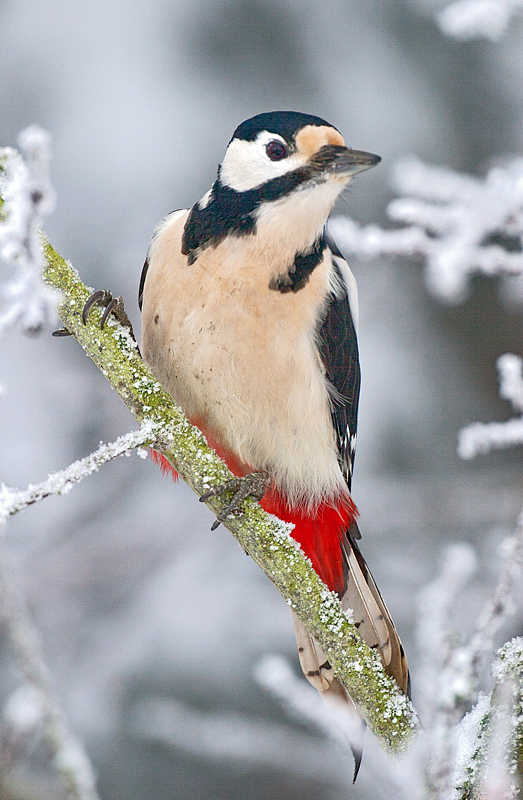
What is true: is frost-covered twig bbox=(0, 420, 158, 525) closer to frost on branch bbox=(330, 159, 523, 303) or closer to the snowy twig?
the snowy twig

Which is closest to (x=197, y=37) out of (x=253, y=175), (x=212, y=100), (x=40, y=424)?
(x=212, y=100)

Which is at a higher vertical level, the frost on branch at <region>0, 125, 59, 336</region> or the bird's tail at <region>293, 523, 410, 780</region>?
the bird's tail at <region>293, 523, 410, 780</region>

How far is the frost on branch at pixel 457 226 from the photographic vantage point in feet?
3.78

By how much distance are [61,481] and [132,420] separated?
7.64ft

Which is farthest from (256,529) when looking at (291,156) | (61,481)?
(291,156)

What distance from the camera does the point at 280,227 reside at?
7.22 feet

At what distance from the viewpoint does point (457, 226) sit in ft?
3.97

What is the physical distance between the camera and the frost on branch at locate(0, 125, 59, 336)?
3.74 ft

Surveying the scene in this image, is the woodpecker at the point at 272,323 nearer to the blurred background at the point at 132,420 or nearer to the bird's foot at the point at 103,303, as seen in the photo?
the bird's foot at the point at 103,303

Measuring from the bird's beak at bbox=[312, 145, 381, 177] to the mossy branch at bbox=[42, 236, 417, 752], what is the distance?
2.30 feet

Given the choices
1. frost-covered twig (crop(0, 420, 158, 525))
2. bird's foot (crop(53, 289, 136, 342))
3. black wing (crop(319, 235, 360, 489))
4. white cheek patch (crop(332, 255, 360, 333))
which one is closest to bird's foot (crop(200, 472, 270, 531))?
frost-covered twig (crop(0, 420, 158, 525))

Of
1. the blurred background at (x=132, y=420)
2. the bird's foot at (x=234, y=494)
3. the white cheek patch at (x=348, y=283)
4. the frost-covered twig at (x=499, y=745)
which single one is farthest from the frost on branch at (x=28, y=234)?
the blurred background at (x=132, y=420)

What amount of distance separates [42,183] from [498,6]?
693mm

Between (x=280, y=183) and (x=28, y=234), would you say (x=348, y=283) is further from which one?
(x=28, y=234)
